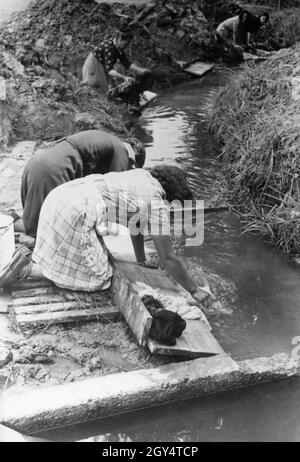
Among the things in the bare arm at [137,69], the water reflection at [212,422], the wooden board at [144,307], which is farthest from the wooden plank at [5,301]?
the bare arm at [137,69]

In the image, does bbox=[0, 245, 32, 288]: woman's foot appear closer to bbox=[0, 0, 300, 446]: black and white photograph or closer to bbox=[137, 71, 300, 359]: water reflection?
bbox=[0, 0, 300, 446]: black and white photograph

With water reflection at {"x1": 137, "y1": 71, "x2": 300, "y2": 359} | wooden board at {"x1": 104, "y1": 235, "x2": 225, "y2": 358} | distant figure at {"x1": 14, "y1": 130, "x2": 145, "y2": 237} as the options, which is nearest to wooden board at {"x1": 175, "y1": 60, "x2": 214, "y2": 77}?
water reflection at {"x1": 137, "y1": 71, "x2": 300, "y2": 359}

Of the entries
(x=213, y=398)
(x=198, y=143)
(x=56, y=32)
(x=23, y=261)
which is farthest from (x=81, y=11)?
(x=213, y=398)

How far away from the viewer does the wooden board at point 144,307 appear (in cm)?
344

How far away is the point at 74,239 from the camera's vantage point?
155 inches

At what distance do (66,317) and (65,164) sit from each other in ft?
4.47

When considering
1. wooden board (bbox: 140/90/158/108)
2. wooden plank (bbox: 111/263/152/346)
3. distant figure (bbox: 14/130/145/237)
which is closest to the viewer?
wooden plank (bbox: 111/263/152/346)

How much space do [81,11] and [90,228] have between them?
9.92 meters

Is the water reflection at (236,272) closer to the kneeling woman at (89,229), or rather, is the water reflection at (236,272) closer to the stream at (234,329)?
the stream at (234,329)

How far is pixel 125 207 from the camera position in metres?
3.82

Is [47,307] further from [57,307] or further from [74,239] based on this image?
[74,239]

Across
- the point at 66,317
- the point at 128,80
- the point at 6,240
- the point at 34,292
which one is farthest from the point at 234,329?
the point at 128,80

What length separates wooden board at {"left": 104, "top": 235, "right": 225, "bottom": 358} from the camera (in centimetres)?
344
